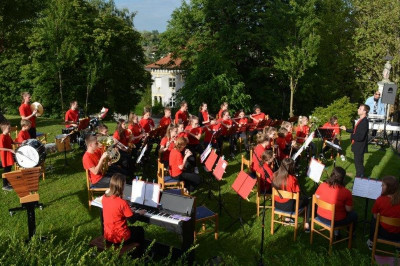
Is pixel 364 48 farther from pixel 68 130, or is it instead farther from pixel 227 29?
pixel 68 130

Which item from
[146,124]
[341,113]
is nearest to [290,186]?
[146,124]

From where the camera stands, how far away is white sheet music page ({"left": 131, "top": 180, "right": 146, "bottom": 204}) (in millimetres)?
5691

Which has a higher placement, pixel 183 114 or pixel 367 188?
pixel 183 114

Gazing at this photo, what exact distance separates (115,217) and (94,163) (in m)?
2.56

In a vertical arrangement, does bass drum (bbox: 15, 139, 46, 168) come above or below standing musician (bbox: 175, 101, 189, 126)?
below

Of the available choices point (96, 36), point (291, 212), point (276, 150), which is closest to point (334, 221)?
point (291, 212)

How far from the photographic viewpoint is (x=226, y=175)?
998 centimetres

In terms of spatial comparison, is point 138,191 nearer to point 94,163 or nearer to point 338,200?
point 94,163

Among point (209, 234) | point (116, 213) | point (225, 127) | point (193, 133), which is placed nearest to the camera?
point (116, 213)

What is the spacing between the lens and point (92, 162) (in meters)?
7.33

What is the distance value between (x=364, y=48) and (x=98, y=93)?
2111 cm

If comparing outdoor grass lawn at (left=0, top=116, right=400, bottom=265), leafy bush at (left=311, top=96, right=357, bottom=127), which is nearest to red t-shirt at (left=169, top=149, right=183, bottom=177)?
outdoor grass lawn at (left=0, top=116, right=400, bottom=265)

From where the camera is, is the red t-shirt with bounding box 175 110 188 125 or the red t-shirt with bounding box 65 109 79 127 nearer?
the red t-shirt with bounding box 65 109 79 127

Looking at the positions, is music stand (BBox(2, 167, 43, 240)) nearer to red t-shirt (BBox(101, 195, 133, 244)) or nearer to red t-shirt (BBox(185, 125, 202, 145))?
red t-shirt (BBox(101, 195, 133, 244))
